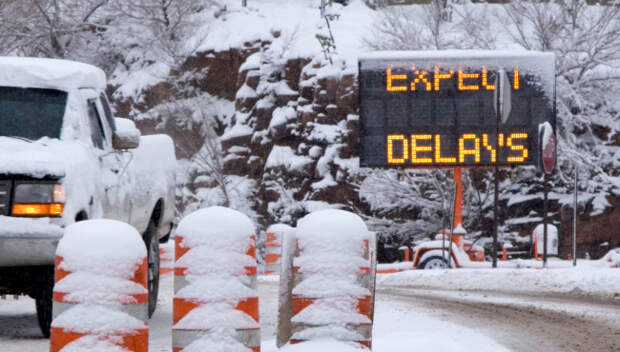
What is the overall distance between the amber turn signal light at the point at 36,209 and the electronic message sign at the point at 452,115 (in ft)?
46.5

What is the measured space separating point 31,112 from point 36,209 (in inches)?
51.7

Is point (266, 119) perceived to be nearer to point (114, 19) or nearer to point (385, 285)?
point (114, 19)

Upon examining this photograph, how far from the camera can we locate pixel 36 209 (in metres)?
8.34

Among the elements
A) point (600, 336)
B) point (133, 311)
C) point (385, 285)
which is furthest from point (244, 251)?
point (385, 285)

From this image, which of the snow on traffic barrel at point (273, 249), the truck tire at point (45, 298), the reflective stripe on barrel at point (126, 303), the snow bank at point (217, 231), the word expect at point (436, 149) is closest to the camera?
the reflective stripe on barrel at point (126, 303)

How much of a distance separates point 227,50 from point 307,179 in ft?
29.4

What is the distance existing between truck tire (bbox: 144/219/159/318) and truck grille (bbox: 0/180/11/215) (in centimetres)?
239

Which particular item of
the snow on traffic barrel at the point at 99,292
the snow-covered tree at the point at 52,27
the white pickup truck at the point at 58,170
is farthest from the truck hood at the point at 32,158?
the snow-covered tree at the point at 52,27

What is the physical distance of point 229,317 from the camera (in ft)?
19.5

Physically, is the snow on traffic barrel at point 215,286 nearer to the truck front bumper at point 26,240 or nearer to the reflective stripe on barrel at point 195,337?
the reflective stripe on barrel at point 195,337

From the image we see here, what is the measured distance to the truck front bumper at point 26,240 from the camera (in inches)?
323

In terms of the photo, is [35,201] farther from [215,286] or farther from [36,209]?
[215,286]

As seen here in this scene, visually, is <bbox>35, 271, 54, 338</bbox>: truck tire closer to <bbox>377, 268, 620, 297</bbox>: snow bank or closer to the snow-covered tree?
<bbox>377, 268, 620, 297</bbox>: snow bank

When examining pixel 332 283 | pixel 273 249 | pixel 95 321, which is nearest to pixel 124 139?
pixel 332 283
